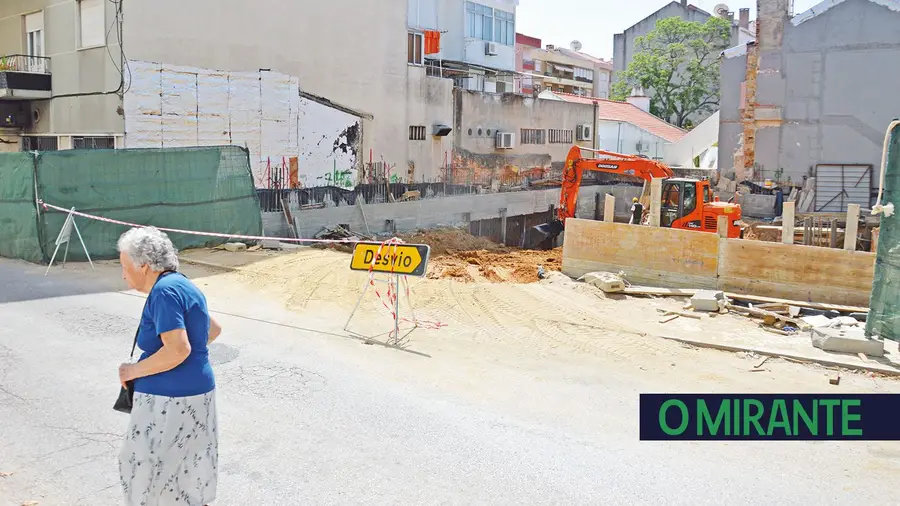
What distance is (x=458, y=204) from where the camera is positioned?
2844cm

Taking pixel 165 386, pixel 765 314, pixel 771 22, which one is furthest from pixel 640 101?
pixel 165 386

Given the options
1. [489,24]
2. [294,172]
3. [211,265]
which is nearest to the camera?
[211,265]

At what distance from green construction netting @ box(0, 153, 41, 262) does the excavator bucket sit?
1971cm

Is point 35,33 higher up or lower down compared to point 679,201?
higher up

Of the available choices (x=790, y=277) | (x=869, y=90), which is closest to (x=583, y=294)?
(x=790, y=277)

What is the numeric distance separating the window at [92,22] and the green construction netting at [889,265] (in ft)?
57.4

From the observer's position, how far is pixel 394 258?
1007 cm

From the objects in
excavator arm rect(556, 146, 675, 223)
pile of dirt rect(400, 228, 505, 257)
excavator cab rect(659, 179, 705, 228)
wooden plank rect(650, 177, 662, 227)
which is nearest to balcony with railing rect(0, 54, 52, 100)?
pile of dirt rect(400, 228, 505, 257)

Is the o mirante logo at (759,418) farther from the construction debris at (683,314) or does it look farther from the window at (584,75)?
the window at (584,75)

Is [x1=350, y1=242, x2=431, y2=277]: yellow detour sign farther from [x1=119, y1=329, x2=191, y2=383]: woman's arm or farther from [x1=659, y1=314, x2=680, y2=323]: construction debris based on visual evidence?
[x1=119, y1=329, x2=191, y2=383]: woman's arm

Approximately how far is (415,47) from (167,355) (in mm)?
25807

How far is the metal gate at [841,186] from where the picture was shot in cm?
3012

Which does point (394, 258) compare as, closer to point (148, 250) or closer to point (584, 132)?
point (148, 250)

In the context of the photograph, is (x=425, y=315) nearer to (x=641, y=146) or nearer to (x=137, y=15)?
(x=137, y=15)
